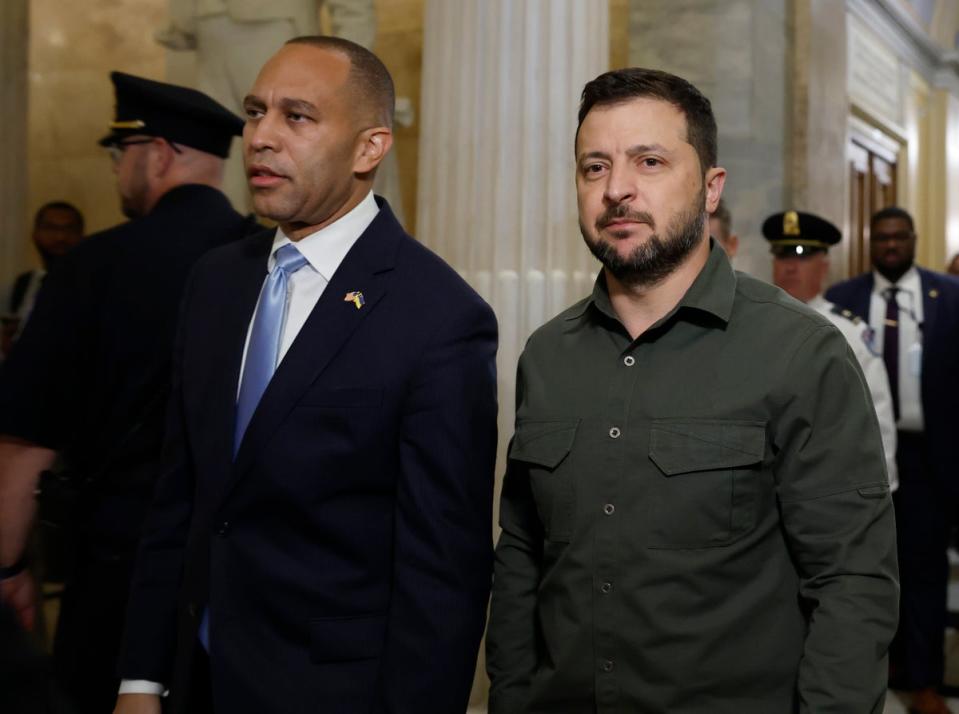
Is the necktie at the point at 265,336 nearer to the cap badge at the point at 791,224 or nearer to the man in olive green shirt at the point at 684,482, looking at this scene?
the man in olive green shirt at the point at 684,482

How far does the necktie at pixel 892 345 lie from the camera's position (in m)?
5.09

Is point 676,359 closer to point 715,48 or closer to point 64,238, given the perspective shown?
point 715,48

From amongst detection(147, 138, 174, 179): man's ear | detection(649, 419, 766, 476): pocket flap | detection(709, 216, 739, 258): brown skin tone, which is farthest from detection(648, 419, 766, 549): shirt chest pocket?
detection(709, 216, 739, 258): brown skin tone

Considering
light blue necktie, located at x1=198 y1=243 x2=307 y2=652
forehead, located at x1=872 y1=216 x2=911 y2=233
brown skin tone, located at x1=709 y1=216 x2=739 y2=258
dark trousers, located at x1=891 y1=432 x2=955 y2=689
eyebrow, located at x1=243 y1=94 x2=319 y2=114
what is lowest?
dark trousers, located at x1=891 y1=432 x2=955 y2=689

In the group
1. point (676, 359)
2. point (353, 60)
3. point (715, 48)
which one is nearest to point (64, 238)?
point (715, 48)

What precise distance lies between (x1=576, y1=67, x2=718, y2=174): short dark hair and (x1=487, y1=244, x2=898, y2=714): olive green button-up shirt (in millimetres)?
232

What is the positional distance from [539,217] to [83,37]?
5.90 metres

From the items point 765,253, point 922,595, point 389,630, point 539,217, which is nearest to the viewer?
point 389,630

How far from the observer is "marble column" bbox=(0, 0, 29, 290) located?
646 cm

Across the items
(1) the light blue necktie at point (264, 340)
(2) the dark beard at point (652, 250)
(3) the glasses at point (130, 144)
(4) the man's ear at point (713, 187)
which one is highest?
(3) the glasses at point (130, 144)

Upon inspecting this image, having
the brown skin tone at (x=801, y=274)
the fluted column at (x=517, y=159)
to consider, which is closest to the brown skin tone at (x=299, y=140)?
the fluted column at (x=517, y=159)

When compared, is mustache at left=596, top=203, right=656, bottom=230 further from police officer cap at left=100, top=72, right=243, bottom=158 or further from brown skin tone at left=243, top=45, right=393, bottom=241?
police officer cap at left=100, top=72, right=243, bottom=158

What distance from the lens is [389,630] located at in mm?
1907

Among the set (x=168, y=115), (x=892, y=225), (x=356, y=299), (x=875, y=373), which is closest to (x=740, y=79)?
(x=892, y=225)
